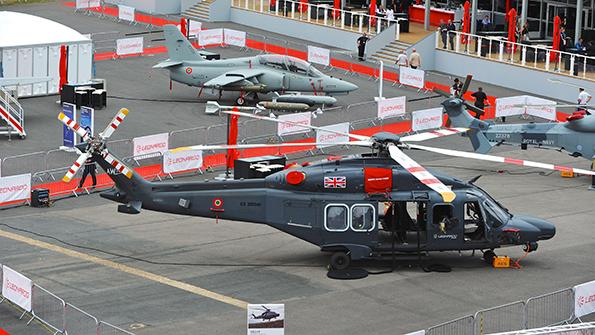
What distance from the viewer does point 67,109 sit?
45.9 m

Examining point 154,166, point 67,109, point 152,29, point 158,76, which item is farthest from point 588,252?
point 152,29

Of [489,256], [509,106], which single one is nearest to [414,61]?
[509,106]

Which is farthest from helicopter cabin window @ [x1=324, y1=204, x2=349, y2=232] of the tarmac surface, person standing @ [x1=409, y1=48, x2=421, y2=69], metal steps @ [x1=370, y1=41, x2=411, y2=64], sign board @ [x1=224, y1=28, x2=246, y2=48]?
sign board @ [x1=224, y1=28, x2=246, y2=48]

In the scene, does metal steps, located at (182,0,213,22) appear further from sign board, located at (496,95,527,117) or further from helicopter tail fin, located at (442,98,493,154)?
helicopter tail fin, located at (442,98,493,154)

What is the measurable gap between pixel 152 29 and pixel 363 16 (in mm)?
12147

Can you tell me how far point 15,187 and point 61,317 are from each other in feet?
38.6

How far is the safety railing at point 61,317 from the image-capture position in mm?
28344

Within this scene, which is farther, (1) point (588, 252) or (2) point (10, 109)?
(2) point (10, 109)

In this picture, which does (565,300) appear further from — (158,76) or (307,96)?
(158,76)

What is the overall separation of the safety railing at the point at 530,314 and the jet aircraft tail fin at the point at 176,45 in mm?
28790

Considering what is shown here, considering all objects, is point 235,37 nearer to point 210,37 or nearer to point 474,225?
point 210,37

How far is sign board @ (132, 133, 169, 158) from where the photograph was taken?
4500cm

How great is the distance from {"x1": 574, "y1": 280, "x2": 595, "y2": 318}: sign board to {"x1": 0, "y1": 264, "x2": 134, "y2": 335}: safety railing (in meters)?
9.75

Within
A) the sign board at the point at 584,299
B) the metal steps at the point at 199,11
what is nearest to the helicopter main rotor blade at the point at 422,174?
the sign board at the point at 584,299
